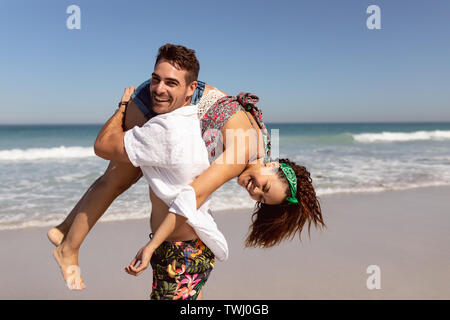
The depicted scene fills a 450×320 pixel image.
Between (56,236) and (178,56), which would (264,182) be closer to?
(178,56)

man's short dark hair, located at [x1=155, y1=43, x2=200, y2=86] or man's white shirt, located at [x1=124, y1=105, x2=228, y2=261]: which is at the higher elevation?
man's short dark hair, located at [x1=155, y1=43, x2=200, y2=86]

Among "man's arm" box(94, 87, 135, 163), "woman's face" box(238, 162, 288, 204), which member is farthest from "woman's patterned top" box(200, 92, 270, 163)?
"man's arm" box(94, 87, 135, 163)

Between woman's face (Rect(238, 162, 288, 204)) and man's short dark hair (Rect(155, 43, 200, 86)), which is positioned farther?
woman's face (Rect(238, 162, 288, 204))

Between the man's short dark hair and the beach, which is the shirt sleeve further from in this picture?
the beach

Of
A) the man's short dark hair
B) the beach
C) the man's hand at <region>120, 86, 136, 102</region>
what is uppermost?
the man's short dark hair

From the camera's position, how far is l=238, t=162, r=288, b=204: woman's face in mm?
2570

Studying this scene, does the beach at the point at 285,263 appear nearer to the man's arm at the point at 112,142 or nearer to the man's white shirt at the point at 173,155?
the man's white shirt at the point at 173,155

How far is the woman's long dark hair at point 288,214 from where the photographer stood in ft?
9.02

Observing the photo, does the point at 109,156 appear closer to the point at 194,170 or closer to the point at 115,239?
the point at 194,170

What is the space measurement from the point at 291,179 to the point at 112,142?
4.00ft

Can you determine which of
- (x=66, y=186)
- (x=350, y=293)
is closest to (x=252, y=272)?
(x=350, y=293)

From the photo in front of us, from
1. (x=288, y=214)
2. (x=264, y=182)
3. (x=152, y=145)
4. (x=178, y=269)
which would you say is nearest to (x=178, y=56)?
(x=152, y=145)

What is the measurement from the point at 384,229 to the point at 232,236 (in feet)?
8.06

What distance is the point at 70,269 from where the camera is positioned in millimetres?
2623
